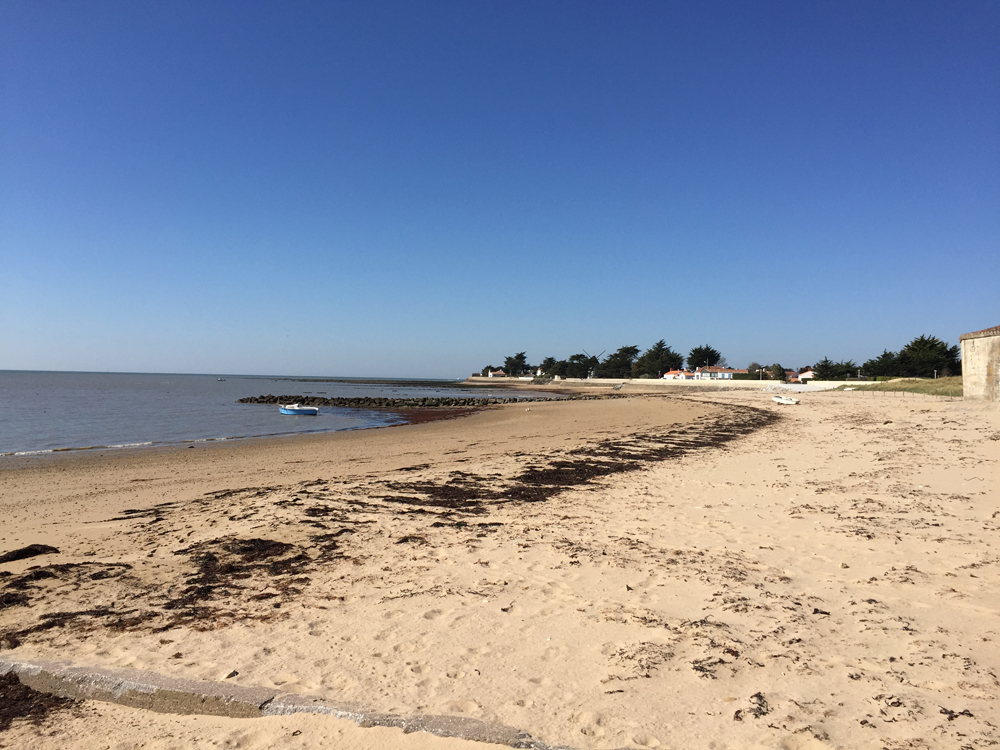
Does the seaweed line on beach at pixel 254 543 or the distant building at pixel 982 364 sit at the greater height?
the distant building at pixel 982 364

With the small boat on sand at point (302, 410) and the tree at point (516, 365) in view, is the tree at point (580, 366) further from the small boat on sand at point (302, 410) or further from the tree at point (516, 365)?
the small boat on sand at point (302, 410)

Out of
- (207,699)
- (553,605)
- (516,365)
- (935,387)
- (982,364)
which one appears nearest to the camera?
(207,699)

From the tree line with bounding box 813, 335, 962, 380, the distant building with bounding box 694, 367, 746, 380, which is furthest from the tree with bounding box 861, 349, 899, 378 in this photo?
the distant building with bounding box 694, 367, 746, 380

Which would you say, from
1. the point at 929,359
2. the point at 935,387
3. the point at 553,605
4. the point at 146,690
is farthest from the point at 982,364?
the point at 929,359

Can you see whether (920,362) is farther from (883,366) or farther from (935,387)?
(935,387)

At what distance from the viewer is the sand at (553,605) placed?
3.33 m

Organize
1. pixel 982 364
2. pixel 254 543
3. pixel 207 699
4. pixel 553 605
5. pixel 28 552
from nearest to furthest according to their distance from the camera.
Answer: pixel 207 699 → pixel 553 605 → pixel 28 552 → pixel 254 543 → pixel 982 364

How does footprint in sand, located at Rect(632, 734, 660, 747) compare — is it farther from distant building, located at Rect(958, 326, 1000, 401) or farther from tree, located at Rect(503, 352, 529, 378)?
tree, located at Rect(503, 352, 529, 378)

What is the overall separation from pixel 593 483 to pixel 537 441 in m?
9.10

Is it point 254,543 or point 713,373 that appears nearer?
point 254,543

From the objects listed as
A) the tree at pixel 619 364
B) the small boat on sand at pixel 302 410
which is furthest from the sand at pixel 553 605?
the tree at pixel 619 364

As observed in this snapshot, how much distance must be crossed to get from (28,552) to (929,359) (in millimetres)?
81565

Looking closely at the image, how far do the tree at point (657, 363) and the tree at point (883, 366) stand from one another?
46.5 m

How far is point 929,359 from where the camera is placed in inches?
2549
